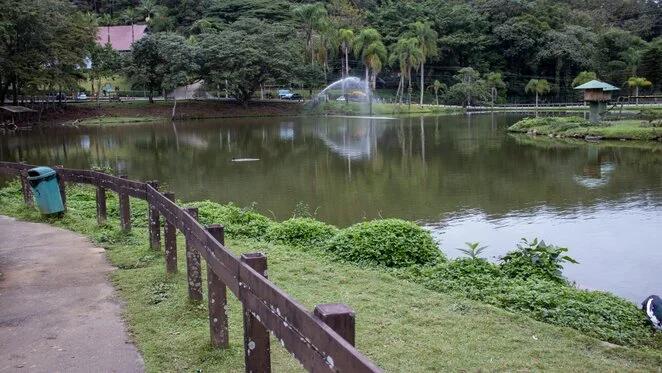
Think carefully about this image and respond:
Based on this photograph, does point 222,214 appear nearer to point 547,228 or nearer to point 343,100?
point 547,228

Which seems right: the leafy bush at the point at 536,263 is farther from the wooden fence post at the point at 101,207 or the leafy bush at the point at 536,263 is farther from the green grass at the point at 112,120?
the green grass at the point at 112,120

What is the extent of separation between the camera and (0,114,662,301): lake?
11.9 m

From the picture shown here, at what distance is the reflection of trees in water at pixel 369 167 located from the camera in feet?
54.1

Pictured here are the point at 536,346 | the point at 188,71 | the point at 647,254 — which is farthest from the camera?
the point at 188,71

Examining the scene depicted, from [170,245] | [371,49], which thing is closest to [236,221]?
[170,245]

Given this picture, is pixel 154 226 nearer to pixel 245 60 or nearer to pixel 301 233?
pixel 301 233

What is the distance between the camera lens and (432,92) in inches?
3329

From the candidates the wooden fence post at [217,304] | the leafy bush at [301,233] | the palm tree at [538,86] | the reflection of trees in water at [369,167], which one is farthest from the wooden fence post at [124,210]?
the palm tree at [538,86]

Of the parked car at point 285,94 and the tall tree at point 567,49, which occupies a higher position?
the tall tree at point 567,49

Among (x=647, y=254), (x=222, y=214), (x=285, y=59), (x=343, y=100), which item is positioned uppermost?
(x=285, y=59)

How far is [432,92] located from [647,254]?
249 ft

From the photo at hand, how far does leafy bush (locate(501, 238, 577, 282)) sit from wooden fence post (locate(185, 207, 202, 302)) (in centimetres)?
452

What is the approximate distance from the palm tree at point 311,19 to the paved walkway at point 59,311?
6787cm

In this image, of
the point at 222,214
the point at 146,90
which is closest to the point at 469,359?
the point at 222,214
